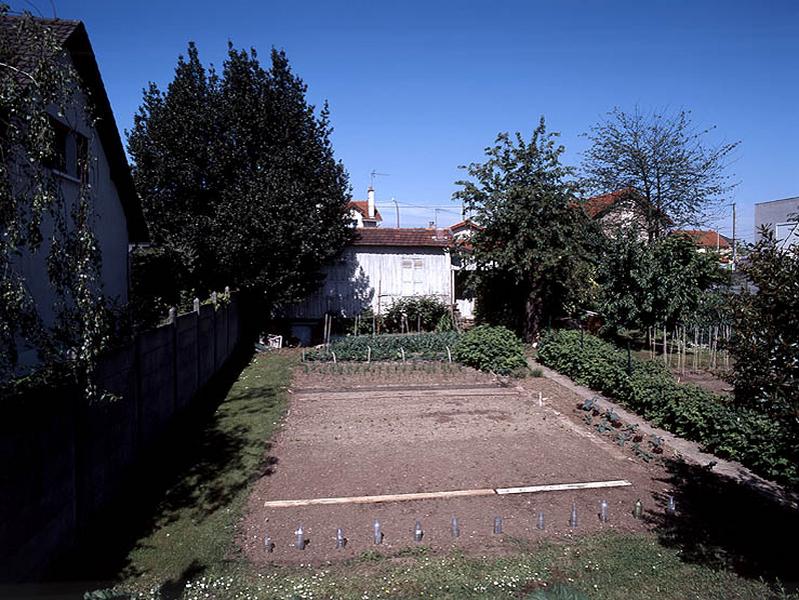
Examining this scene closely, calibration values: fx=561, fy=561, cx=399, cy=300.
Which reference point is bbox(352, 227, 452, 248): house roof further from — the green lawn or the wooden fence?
the green lawn

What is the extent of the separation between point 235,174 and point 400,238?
23.7 feet

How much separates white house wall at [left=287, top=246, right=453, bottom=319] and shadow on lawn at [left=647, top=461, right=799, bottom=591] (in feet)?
47.8

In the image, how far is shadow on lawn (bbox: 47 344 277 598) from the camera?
514cm

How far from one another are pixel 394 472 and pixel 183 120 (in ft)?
43.1

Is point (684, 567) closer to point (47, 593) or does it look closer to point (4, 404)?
point (47, 593)

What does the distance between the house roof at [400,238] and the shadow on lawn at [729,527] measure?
14.9 m

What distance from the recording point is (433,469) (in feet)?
26.3

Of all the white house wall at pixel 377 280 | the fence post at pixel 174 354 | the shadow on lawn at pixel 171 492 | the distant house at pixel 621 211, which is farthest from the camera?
the distant house at pixel 621 211

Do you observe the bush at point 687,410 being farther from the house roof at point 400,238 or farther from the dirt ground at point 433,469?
the house roof at point 400,238

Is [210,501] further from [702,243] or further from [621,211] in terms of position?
[621,211]

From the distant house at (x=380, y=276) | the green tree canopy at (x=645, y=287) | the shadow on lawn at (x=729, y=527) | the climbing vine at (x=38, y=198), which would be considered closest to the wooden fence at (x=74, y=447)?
the climbing vine at (x=38, y=198)

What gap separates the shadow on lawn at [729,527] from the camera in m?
5.45

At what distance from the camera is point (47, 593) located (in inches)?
174

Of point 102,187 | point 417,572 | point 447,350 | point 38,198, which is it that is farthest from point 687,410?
point 102,187
